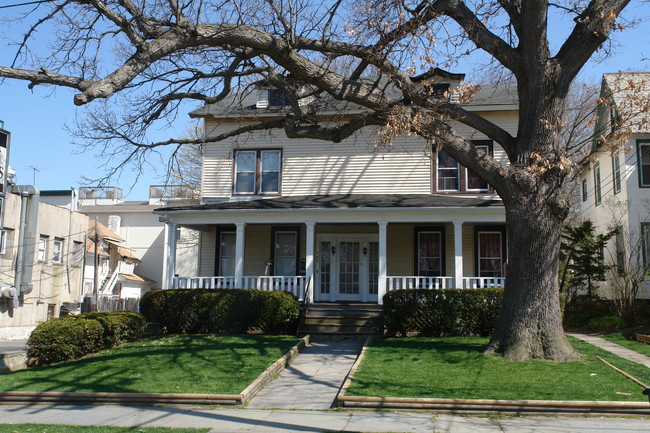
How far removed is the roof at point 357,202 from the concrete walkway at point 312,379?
14.0 feet

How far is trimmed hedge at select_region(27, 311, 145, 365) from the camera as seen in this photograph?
40.7ft

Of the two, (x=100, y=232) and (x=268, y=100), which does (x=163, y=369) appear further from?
(x=100, y=232)

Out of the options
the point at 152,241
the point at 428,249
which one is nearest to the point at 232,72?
the point at 428,249

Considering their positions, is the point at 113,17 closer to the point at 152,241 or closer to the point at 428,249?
the point at 428,249

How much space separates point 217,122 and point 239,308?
7.69 meters

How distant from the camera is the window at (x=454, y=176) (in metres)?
19.1

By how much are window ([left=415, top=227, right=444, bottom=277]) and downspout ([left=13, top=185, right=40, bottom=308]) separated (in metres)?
11.5

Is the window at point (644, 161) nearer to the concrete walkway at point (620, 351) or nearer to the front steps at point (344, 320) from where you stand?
the concrete walkway at point (620, 351)

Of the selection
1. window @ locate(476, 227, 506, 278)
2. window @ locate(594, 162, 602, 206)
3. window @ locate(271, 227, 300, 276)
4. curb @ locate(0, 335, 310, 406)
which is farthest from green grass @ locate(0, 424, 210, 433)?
window @ locate(594, 162, 602, 206)

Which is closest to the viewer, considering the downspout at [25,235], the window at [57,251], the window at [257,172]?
the downspout at [25,235]

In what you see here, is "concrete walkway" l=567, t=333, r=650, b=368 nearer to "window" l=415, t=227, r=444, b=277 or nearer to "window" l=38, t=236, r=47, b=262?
"window" l=415, t=227, r=444, b=277

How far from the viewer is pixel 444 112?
11.7m

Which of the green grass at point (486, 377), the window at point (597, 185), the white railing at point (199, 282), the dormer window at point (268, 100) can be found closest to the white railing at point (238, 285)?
the white railing at point (199, 282)

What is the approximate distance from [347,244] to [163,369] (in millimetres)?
9669
